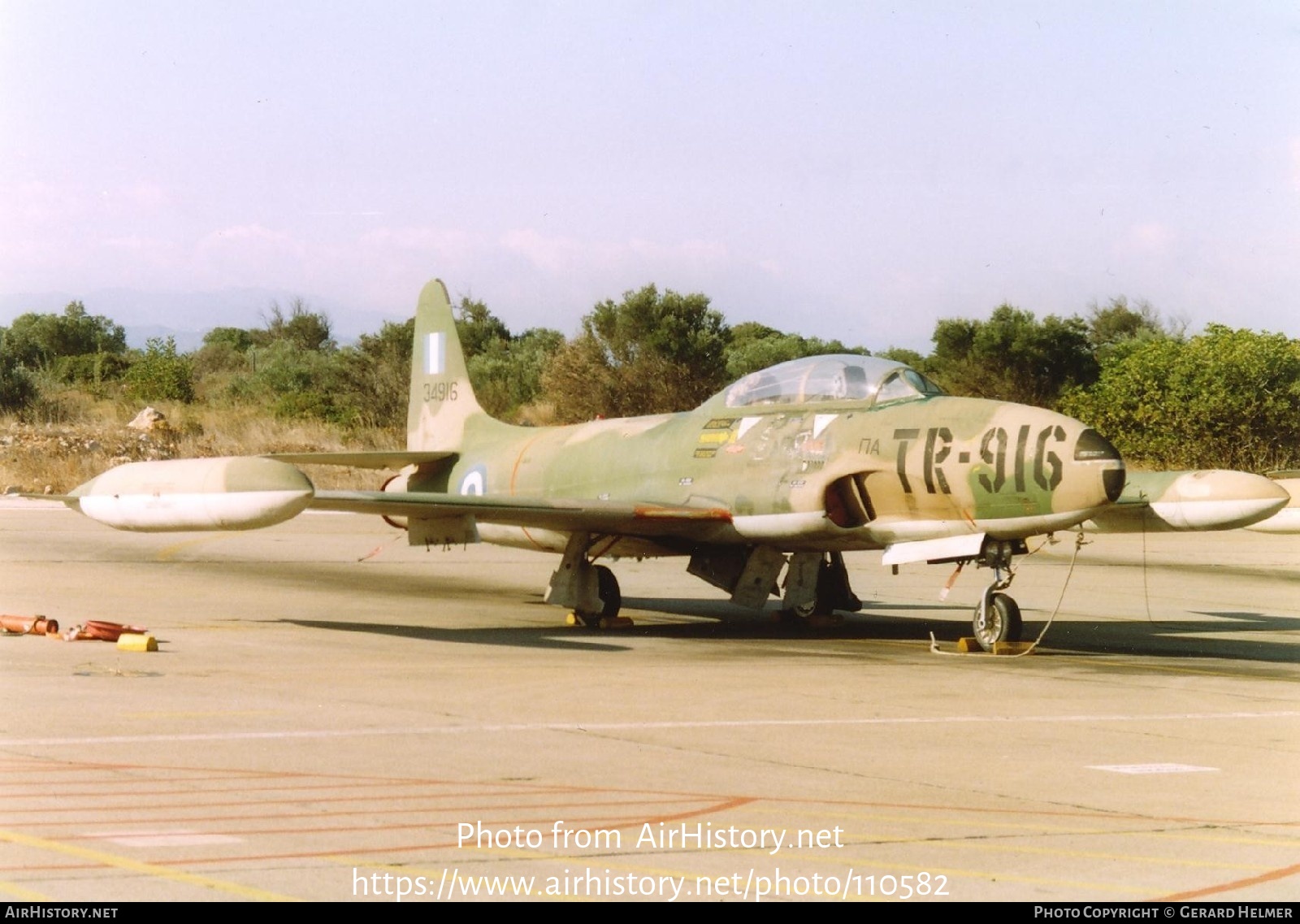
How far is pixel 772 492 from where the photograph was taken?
1841 centimetres

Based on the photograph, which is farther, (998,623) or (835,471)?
(835,471)

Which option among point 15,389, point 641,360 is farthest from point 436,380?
point 15,389

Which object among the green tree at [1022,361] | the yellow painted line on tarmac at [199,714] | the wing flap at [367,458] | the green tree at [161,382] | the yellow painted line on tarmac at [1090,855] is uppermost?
the green tree at [1022,361]

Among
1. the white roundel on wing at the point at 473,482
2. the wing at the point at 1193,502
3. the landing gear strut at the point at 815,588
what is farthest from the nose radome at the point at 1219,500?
the white roundel on wing at the point at 473,482

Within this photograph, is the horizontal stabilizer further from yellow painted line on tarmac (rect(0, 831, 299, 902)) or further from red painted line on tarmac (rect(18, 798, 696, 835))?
yellow painted line on tarmac (rect(0, 831, 299, 902))

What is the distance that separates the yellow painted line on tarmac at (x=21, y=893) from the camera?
18.9 ft

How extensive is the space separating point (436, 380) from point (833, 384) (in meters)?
8.57

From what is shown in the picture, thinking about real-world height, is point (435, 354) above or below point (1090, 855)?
above

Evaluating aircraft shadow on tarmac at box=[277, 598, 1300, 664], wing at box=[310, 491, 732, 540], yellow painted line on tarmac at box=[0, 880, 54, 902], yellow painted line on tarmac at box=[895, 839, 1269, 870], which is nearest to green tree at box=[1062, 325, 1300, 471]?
aircraft shadow on tarmac at box=[277, 598, 1300, 664]

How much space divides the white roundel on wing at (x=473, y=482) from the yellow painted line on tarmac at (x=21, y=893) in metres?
16.8

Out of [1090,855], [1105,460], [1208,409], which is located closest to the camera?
[1090,855]

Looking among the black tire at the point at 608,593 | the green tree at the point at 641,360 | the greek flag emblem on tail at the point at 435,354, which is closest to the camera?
the black tire at the point at 608,593

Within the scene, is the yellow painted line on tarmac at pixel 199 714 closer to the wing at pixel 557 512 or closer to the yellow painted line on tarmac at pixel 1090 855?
the yellow painted line on tarmac at pixel 1090 855

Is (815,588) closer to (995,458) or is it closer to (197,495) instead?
(995,458)
